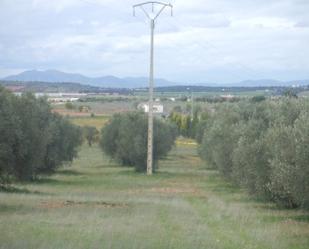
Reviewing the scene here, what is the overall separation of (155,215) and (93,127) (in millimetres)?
90861

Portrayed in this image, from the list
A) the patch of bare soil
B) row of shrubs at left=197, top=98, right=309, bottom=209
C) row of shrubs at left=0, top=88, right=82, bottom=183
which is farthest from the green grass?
row of shrubs at left=0, top=88, right=82, bottom=183

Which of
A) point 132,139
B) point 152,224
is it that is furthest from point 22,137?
point 132,139

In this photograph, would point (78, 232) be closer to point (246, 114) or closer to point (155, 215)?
point (155, 215)

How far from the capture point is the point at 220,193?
44.2 meters

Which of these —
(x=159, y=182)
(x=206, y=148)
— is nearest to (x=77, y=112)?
(x=206, y=148)

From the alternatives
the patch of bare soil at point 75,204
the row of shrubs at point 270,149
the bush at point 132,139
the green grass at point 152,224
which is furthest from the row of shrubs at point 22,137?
the bush at point 132,139

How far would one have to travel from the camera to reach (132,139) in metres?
73.2

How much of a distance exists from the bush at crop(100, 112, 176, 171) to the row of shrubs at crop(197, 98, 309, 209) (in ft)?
47.6

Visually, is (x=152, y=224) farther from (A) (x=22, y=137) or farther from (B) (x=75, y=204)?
(A) (x=22, y=137)

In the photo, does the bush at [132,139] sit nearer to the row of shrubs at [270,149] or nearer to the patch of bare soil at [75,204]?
the row of shrubs at [270,149]

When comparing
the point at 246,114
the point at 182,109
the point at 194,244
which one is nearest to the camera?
the point at 194,244

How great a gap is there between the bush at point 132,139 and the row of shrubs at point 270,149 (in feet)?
47.6

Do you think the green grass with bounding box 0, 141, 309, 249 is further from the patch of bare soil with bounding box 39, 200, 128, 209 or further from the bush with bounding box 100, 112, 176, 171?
the bush with bounding box 100, 112, 176, 171

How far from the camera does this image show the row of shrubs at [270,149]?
24500mm
